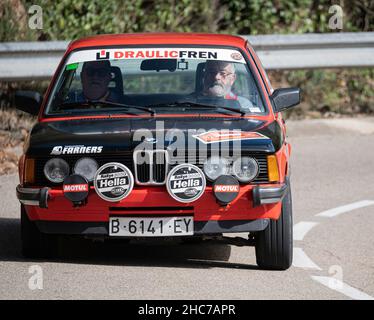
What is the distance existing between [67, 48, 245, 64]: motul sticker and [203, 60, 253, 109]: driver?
77mm

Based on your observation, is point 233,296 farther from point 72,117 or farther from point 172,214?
point 72,117

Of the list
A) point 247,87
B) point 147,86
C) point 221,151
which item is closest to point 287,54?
point 147,86

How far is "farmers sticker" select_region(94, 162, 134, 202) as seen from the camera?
6996 millimetres

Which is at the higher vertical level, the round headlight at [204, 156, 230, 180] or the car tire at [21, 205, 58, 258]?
the round headlight at [204, 156, 230, 180]

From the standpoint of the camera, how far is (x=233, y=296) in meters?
6.54

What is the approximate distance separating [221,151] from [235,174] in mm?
179

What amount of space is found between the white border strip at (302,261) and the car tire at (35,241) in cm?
174

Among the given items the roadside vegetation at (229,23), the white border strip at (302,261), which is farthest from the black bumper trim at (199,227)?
the roadside vegetation at (229,23)

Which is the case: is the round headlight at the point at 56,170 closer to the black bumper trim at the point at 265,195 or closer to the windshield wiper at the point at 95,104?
the windshield wiper at the point at 95,104

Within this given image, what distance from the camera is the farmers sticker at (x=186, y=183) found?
696 centimetres

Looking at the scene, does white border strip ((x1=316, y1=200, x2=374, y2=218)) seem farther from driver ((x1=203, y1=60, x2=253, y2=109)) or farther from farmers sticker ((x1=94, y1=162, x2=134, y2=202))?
farmers sticker ((x1=94, y1=162, x2=134, y2=202))

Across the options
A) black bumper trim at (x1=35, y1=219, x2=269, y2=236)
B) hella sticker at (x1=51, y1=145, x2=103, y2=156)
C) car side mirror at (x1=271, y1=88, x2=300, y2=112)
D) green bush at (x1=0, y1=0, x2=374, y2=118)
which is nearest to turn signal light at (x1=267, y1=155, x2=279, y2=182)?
black bumper trim at (x1=35, y1=219, x2=269, y2=236)

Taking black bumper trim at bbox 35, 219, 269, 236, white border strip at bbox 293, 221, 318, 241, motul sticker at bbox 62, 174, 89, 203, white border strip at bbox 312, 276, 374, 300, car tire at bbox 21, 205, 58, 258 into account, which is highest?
motul sticker at bbox 62, 174, 89, 203
